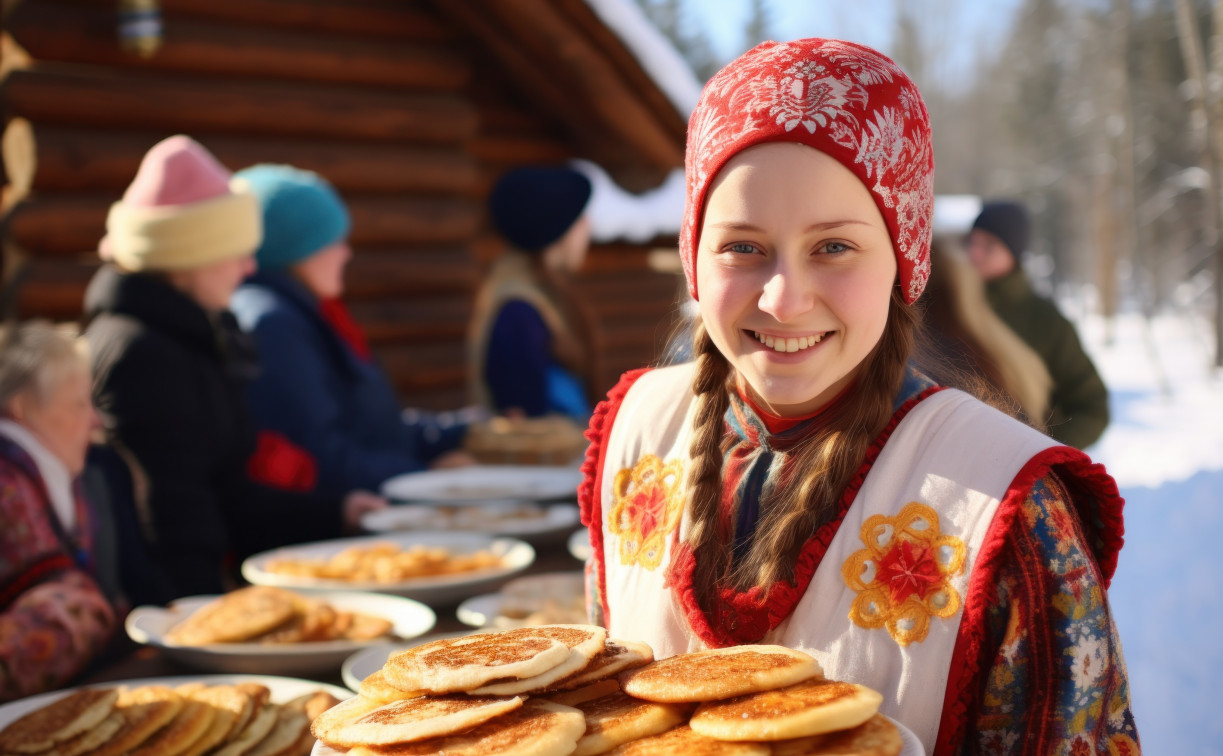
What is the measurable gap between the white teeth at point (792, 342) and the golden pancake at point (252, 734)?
1.18 metres

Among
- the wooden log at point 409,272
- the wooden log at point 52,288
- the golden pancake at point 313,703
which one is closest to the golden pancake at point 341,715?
the golden pancake at point 313,703

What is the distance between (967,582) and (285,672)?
1.59 m

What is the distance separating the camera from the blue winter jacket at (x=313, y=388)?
412 centimetres

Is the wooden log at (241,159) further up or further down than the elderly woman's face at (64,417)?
further up

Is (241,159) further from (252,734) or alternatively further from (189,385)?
(252,734)

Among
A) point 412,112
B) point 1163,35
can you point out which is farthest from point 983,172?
point 412,112

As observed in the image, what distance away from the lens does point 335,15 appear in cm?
630

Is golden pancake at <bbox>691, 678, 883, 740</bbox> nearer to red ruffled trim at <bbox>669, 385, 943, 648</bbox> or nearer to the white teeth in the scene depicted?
red ruffled trim at <bbox>669, 385, 943, 648</bbox>

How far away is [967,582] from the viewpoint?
1.27 meters

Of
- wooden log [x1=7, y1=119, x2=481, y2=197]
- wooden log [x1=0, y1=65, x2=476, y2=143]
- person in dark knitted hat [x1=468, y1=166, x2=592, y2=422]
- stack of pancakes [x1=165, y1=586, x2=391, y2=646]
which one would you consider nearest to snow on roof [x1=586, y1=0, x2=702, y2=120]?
wooden log [x1=0, y1=65, x2=476, y2=143]

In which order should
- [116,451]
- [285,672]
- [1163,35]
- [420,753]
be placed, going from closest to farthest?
1. [420,753]
2. [285,672]
3. [116,451]
4. [1163,35]

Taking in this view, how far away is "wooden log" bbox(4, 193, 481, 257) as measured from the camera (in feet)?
15.8

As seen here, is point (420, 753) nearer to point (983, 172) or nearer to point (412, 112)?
point (412, 112)

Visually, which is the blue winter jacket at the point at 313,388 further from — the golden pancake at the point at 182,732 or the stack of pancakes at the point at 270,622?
the golden pancake at the point at 182,732
